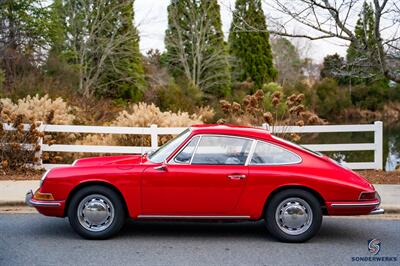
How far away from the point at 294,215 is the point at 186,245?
1.39m

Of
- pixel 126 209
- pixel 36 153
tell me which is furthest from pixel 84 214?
pixel 36 153

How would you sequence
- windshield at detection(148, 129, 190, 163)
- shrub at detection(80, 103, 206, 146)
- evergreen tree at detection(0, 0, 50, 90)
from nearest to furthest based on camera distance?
1. windshield at detection(148, 129, 190, 163)
2. shrub at detection(80, 103, 206, 146)
3. evergreen tree at detection(0, 0, 50, 90)

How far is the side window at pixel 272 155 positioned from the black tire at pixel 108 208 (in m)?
1.83

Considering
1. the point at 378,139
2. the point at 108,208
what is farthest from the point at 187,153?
the point at 378,139

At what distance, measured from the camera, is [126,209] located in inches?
241

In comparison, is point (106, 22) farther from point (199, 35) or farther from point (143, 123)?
point (143, 123)

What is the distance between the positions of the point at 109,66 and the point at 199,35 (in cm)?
820

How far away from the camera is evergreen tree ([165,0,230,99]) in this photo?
33.2 meters

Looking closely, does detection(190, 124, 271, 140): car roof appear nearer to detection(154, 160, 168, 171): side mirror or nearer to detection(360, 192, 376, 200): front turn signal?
detection(154, 160, 168, 171): side mirror

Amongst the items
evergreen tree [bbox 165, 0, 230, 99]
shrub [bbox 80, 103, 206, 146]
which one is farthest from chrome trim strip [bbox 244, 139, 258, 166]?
evergreen tree [bbox 165, 0, 230, 99]

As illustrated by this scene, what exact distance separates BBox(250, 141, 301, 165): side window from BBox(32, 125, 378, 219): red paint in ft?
0.47

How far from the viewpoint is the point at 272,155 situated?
245 inches

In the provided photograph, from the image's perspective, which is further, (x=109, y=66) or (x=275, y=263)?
(x=109, y=66)

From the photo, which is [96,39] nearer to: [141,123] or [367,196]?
[141,123]
